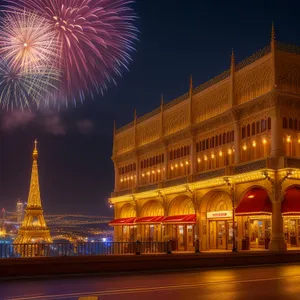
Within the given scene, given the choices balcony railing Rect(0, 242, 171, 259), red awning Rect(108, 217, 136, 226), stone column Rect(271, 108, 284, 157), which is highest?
stone column Rect(271, 108, 284, 157)

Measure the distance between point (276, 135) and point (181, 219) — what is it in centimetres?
1511

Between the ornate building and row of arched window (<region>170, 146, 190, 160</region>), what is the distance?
0.34ft

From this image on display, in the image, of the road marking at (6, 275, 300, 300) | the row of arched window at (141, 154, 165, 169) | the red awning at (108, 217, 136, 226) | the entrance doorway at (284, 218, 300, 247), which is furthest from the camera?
the red awning at (108, 217, 136, 226)

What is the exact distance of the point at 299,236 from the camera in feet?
140

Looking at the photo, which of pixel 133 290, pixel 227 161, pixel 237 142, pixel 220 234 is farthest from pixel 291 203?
pixel 133 290

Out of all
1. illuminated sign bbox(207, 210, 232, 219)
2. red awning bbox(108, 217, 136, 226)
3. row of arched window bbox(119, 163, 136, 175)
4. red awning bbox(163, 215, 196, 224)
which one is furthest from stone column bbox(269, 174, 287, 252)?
row of arched window bbox(119, 163, 136, 175)

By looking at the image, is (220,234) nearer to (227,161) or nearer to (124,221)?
(227,161)

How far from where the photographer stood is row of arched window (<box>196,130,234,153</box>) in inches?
1838

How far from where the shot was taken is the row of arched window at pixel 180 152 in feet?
177

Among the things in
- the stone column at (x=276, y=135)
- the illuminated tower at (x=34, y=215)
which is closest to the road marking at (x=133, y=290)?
the stone column at (x=276, y=135)

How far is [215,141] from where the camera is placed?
4875 centimetres

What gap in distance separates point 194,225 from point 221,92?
13.0 metres

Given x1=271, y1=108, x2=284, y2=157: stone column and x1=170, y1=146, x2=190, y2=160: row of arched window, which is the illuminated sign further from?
x1=271, y1=108, x2=284, y2=157: stone column

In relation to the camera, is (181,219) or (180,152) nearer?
(181,219)
